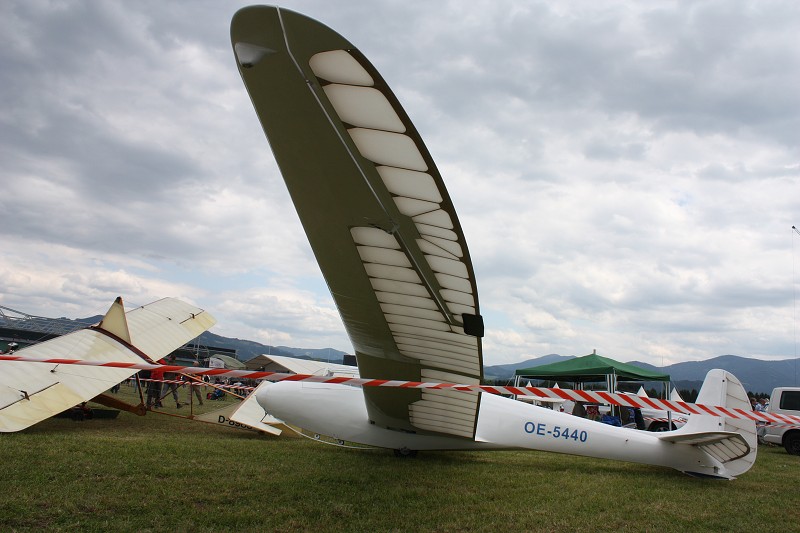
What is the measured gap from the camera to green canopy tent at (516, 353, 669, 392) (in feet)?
53.5

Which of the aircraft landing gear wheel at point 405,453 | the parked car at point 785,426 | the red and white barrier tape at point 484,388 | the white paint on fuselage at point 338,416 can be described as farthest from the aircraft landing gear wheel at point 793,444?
the aircraft landing gear wheel at point 405,453

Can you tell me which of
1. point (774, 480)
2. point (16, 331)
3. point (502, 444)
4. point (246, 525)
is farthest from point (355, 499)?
point (16, 331)

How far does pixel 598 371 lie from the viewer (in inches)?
642

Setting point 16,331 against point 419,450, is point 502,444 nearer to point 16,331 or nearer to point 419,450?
point 419,450

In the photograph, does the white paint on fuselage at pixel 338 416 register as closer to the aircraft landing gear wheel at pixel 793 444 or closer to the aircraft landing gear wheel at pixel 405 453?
the aircraft landing gear wheel at pixel 405 453

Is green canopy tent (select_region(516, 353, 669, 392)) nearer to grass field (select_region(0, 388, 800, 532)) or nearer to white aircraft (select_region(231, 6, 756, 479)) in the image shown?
grass field (select_region(0, 388, 800, 532))

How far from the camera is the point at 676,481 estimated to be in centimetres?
607

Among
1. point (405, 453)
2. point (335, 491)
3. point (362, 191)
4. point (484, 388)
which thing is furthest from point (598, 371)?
point (362, 191)

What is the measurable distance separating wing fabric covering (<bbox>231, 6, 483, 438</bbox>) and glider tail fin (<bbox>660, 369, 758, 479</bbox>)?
3.76 meters

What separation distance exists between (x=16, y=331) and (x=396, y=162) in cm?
7626

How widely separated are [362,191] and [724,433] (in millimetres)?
5892

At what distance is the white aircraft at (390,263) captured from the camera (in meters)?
2.25

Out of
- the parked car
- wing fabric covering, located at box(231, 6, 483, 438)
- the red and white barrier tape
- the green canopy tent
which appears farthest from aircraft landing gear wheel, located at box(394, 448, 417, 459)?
→ the green canopy tent

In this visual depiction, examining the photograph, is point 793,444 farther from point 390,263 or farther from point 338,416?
point 390,263
